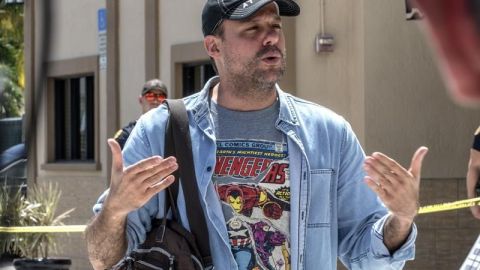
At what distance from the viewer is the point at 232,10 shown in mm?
2850

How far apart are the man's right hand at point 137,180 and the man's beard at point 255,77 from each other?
0.50m

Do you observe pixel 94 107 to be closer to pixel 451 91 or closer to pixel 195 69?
pixel 195 69

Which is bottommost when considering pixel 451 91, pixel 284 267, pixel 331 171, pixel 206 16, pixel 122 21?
pixel 284 267

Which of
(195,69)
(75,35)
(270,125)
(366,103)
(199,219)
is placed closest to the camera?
(199,219)

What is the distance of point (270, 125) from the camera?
2924 millimetres

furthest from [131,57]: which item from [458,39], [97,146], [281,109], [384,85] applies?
[458,39]

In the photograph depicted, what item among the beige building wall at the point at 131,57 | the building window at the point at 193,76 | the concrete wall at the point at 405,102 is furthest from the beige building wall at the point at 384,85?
the beige building wall at the point at 131,57

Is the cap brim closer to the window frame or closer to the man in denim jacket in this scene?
the man in denim jacket

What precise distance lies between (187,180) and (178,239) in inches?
7.2

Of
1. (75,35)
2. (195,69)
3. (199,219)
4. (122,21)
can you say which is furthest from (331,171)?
(75,35)

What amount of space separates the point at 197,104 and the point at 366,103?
19.4 feet

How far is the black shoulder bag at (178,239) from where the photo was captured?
2703mm

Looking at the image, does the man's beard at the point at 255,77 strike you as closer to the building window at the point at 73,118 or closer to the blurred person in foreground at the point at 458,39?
the blurred person in foreground at the point at 458,39

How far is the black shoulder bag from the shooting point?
8.87 ft
